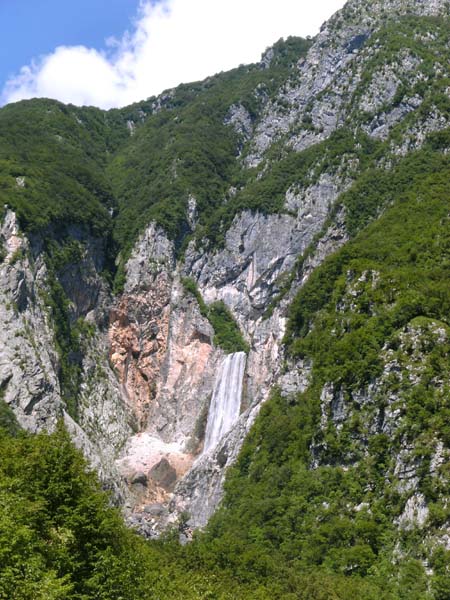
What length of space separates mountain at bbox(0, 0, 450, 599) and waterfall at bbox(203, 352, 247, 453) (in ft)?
0.95

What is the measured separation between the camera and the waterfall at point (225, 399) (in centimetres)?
7531

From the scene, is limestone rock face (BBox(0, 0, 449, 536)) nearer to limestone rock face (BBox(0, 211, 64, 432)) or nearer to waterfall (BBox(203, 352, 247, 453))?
limestone rock face (BBox(0, 211, 64, 432))

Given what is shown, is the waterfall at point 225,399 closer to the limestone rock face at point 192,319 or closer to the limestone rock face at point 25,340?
the limestone rock face at point 192,319

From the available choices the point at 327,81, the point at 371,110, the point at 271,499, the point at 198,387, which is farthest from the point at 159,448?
the point at 327,81

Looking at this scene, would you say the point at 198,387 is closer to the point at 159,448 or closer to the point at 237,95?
the point at 159,448

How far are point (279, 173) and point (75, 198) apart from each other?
2658cm

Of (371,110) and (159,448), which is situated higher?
(371,110)

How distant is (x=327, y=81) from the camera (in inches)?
4441

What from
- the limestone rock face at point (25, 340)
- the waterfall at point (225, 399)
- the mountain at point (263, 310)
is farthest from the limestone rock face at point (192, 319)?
the waterfall at point (225, 399)

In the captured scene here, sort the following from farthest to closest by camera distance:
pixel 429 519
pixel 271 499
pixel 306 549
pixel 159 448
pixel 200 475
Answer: pixel 159 448 → pixel 200 475 → pixel 271 499 → pixel 306 549 → pixel 429 519

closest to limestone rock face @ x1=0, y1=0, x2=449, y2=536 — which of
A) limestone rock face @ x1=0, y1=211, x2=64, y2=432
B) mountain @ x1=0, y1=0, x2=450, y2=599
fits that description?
limestone rock face @ x1=0, y1=211, x2=64, y2=432

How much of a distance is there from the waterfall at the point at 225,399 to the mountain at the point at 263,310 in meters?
0.29

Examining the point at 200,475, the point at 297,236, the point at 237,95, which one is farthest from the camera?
the point at 237,95

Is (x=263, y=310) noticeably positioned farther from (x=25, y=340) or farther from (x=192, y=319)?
(x=25, y=340)
